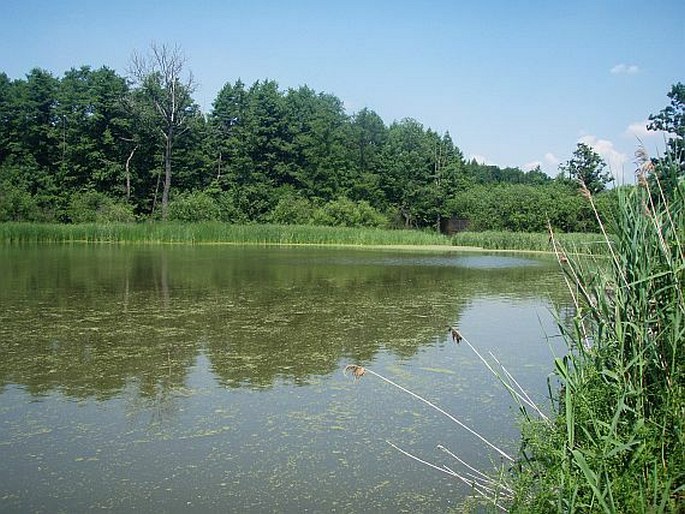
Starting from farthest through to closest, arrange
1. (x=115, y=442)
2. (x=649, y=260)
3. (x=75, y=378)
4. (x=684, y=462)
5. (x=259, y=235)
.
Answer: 1. (x=259, y=235)
2. (x=75, y=378)
3. (x=115, y=442)
4. (x=649, y=260)
5. (x=684, y=462)

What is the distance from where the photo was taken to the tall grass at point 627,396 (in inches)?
89.0

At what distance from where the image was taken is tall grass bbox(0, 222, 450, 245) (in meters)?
22.5

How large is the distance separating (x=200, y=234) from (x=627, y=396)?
908 inches

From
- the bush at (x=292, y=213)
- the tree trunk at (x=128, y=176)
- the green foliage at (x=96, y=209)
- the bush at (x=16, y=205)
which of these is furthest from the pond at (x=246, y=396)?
the tree trunk at (x=128, y=176)

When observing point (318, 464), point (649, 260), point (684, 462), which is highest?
point (649, 260)

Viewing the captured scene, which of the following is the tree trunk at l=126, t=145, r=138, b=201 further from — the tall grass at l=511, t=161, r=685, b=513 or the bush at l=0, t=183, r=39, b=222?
the tall grass at l=511, t=161, r=685, b=513

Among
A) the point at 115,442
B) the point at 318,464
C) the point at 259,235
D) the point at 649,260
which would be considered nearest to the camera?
the point at 649,260

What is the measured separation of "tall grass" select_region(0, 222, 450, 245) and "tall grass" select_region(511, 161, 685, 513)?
21.5 meters

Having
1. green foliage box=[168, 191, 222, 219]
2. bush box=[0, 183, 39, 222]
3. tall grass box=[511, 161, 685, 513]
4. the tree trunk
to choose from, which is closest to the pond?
tall grass box=[511, 161, 685, 513]

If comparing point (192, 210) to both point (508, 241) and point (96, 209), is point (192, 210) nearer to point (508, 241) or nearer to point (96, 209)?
point (96, 209)

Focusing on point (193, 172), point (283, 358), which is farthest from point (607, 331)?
point (193, 172)

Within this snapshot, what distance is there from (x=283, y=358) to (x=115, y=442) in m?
2.08

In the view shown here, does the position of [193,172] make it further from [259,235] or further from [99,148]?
[259,235]

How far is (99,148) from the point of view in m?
34.2
